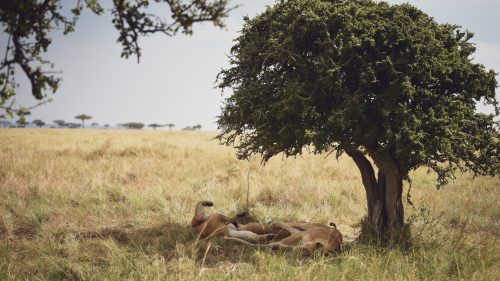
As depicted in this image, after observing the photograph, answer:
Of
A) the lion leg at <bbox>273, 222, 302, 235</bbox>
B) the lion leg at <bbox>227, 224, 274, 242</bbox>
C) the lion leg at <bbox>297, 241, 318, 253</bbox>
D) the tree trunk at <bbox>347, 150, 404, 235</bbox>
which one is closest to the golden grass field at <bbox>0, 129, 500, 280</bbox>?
the lion leg at <bbox>297, 241, 318, 253</bbox>

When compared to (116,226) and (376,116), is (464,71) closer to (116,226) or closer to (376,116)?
(376,116)

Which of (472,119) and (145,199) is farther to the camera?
(145,199)

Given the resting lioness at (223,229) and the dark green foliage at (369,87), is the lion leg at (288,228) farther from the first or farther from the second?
the dark green foliage at (369,87)

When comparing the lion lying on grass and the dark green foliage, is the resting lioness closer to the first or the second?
the lion lying on grass

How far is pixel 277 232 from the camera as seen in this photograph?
7.08 meters

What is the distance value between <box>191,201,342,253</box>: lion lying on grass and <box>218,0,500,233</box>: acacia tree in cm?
Result: 136

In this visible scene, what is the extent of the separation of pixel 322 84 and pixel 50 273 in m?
5.30

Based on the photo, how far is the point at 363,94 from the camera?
5980 millimetres

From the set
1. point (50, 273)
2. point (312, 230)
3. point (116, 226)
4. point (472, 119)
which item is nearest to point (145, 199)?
point (116, 226)

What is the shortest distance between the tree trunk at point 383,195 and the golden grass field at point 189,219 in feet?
1.34

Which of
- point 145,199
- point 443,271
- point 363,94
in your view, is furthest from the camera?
point 145,199

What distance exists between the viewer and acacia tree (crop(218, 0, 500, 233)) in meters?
5.89

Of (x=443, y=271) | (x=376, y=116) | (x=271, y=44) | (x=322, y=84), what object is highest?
(x=271, y=44)

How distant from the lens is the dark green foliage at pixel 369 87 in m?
5.88
